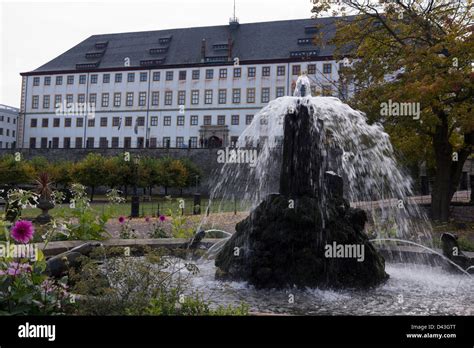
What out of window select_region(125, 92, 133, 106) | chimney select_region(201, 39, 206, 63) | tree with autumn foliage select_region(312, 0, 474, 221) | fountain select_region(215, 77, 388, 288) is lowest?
fountain select_region(215, 77, 388, 288)

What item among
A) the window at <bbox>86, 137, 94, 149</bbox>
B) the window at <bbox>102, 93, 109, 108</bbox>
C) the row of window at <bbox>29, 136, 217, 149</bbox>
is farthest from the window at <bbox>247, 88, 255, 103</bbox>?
the window at <bbox>86, 137, 94, 149</bbox>

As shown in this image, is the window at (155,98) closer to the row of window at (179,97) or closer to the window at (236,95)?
the row of window at (179,97)

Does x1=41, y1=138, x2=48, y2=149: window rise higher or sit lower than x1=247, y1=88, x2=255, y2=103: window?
lower

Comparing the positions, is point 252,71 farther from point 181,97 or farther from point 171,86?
point 171,86

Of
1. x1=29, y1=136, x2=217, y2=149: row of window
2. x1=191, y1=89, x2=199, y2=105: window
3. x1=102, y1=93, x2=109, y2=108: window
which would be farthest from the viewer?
x1=102, y1=93, x2=109, y2=108: window

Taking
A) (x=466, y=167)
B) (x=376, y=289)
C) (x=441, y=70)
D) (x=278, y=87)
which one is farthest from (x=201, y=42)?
(x=376, y=289)

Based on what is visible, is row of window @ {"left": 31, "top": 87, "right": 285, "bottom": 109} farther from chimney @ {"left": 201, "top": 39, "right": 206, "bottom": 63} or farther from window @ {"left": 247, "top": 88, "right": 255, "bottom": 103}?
chimney @ {"left": 201, "top": 39, "right": 206, "bottom": 63}

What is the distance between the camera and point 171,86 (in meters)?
62.3

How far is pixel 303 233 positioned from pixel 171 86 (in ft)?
186

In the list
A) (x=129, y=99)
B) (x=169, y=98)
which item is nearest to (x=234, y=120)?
(x=169, y=98)

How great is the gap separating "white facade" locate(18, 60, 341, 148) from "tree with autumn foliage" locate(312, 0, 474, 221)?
115 ft

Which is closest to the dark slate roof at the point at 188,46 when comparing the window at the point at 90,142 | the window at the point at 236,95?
the window at the point at 236,95

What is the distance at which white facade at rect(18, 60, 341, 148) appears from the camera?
197 feet

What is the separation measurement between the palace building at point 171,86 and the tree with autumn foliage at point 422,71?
3457 centimetres
